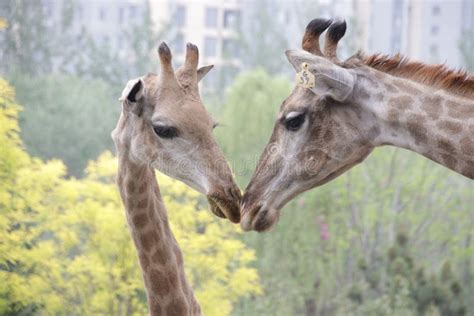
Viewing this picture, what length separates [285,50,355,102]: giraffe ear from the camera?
201 inches

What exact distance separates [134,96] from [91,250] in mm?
5293

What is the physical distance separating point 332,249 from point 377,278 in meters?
1.58

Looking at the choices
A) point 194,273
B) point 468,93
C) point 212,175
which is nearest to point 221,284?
point 194,273

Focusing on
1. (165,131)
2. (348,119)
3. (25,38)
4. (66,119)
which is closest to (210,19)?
(25,38)

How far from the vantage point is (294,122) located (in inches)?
211

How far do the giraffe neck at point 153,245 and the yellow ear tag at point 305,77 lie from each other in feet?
5.07

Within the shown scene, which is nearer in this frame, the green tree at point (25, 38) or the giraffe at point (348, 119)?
the giraffe at point (348, 119)

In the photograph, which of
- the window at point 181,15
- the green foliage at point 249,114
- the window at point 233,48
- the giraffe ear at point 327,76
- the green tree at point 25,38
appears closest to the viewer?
the giraffe ear at point 327,76

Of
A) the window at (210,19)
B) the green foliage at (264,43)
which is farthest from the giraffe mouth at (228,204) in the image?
the window at (210,19)

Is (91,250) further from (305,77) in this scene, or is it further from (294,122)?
(305,77)

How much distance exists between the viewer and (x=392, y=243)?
70.7 feet

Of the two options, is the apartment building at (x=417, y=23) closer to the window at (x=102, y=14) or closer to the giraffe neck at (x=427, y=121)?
the window at (x=102, y=14)

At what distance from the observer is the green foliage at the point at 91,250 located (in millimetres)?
9945

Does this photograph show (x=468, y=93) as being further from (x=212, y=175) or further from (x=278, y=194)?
(x=212, y=175)
